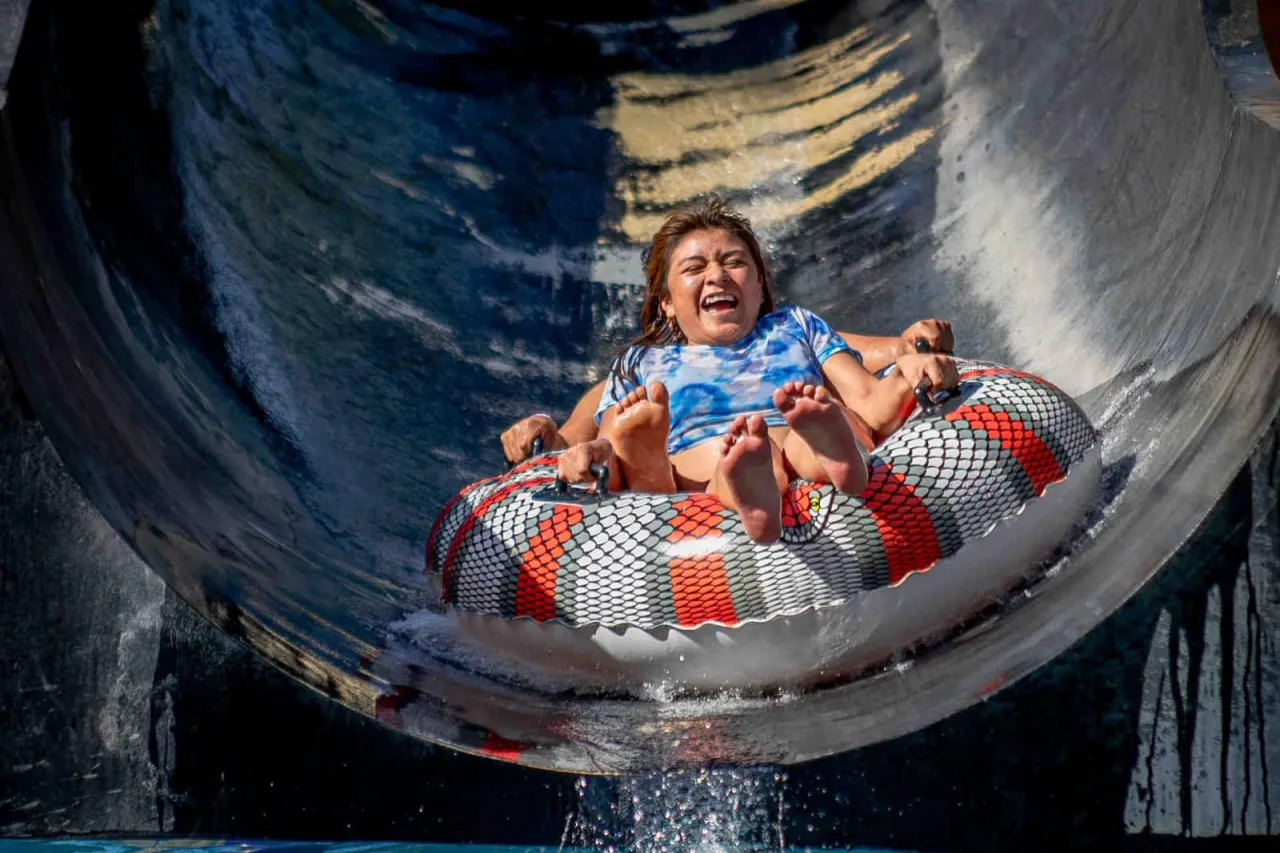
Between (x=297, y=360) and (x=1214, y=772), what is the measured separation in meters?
1.89

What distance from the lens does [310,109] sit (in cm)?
300

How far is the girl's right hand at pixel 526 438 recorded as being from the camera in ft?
6.88

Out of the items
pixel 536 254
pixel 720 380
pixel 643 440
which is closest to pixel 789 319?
pixel 720 380

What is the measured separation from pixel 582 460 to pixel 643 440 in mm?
93

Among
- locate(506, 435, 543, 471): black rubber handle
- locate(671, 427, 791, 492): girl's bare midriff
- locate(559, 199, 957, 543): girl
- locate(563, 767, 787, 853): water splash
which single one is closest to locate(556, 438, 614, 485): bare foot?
locate(559, 199, 957, 543): girl

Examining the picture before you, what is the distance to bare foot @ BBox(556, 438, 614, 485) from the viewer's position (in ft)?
5.71

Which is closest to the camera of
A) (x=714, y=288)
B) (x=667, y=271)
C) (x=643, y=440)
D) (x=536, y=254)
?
(x=643, y=440)

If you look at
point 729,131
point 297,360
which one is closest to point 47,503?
point 297,360

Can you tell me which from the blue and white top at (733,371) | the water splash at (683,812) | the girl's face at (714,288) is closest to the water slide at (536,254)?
the water splash at (683,812)

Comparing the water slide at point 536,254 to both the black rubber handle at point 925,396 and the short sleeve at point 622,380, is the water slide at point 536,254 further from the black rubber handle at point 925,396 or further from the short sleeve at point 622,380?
the short sleeve at point 622,380

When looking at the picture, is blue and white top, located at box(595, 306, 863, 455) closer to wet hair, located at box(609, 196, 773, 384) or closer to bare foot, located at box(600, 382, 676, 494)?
wet hair, located at box(609, 196, 773, 384)

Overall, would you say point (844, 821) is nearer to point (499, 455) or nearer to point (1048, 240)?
point (499, 455)

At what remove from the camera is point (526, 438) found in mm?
2096

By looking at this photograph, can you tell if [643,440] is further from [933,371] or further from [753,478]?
[933,371]
